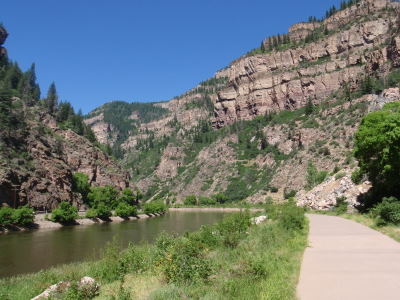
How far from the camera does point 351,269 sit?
458 inches

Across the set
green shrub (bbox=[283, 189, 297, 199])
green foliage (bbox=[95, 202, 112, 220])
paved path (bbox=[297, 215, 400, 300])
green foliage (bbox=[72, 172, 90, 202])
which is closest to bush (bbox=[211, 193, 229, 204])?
green shrub (bbox=[283, 189, 297, 199])

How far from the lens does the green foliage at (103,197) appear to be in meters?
88.8

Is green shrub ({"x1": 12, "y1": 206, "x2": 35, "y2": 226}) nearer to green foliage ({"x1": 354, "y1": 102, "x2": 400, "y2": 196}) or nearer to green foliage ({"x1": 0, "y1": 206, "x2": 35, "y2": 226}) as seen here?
green foliage ({"x1": 0, "y1": 206, "x2": 35, "y2": 226})

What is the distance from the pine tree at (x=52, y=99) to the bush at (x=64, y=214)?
240 ft

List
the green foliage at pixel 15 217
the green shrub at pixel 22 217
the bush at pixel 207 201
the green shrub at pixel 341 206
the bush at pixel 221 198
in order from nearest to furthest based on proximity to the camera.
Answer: the green shrub at pixel 341 206, the green foliage at pixel 15 217, the green shrub at pixel 22 217, the bush at pixel 221 198, the bush at pixel 207 201

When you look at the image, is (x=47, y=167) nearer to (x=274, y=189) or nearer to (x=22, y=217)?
(x=22, y=217)

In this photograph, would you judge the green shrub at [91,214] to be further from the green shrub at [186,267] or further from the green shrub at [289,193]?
the green shrub at [186,267]

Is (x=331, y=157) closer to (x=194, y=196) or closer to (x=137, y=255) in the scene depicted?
(x=194, y=196)

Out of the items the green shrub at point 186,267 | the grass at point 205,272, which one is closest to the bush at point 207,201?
the grass at point 205,272

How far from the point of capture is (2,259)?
104ft

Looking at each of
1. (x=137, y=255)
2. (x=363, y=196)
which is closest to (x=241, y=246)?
(x=137, y=255)

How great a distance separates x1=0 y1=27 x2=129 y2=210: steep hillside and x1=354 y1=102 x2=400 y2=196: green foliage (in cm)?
6283

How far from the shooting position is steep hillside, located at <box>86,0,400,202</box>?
352 feet

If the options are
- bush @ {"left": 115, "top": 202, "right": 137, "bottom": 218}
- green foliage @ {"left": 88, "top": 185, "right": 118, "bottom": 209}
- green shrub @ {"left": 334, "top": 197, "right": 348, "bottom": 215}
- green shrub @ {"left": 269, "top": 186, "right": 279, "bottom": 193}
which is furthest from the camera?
green shrub @ {"left": 269, "top": 186, "right": 279, "bottom": 193}
